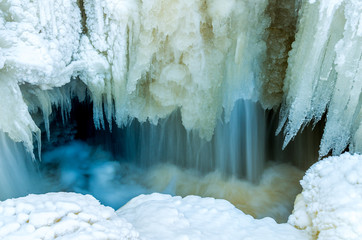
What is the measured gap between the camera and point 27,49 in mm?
2393

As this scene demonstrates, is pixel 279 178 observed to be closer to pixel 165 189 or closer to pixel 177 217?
pixel 165 189

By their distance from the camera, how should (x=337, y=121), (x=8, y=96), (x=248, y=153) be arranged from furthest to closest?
1. (x=248, y=153)
2. (x=337, y=121)
3. (x=8, y=96)

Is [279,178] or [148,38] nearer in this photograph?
[148,38]

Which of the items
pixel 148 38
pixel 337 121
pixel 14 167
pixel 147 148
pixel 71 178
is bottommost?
pixel 71 178

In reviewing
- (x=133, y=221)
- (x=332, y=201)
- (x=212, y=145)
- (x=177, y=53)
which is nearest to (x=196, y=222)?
(x=133, y=221)

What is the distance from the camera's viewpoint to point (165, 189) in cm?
396

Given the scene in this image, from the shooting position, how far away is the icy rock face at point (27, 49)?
2344 mm

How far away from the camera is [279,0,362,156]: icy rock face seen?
2.32 meters

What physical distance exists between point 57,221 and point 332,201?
1.57m

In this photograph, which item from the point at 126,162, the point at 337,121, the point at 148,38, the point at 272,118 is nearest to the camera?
the point at 337,121

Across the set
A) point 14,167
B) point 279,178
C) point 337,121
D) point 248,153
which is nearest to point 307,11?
point 337,121

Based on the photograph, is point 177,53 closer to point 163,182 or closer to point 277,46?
point 277,46

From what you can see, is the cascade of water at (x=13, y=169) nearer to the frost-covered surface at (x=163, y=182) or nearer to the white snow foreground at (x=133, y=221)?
the frost-covered surface at (x=163, y=182)

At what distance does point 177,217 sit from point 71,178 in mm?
2941
